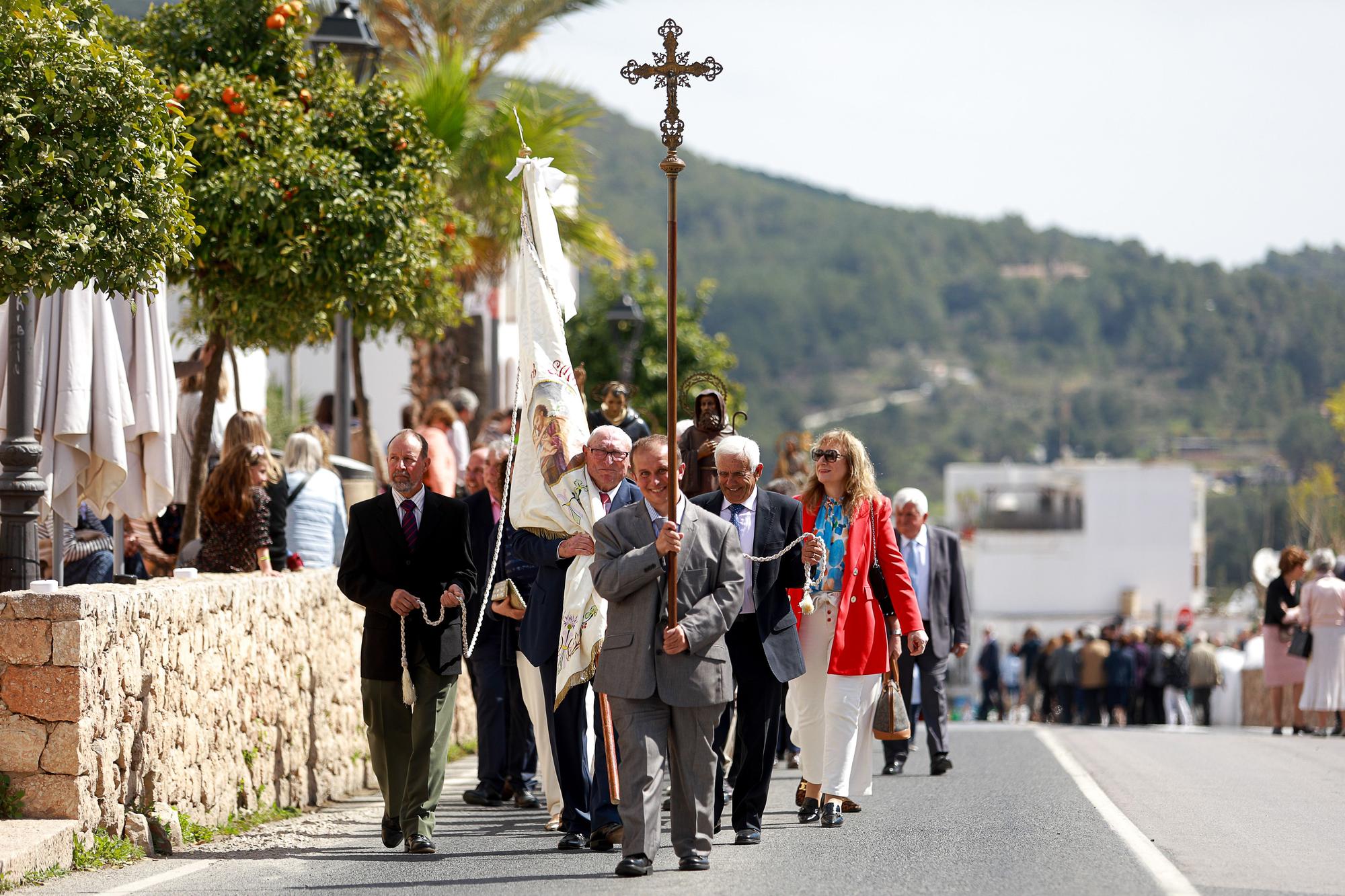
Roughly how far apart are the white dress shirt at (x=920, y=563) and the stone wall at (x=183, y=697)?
396 cm

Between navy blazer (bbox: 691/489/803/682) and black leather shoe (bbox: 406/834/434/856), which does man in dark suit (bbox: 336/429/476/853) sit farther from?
navy blazer (bbox: 691/489/803/682)

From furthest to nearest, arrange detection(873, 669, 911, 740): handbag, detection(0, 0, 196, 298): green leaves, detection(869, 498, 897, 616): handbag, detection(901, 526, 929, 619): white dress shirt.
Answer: detection(901, 526, 929, 619): white dress shirt < detection(873, 669, 911, 740): handbag < detection(869, 498, 897, 616): handbag < detection(0, 0, 196, 298): green leaves

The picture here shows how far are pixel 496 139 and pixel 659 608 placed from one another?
12.0m

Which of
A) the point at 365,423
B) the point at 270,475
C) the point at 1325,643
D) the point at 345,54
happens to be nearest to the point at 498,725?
the point at 270,475

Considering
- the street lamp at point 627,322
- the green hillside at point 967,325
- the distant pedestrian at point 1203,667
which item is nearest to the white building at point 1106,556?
the green hillside at point 967,325

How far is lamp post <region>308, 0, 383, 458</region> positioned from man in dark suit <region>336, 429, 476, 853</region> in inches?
192

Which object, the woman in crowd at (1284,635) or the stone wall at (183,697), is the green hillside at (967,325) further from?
the stone wall at (183,697)

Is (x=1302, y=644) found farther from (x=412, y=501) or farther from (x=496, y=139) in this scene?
(x=412, y=501)

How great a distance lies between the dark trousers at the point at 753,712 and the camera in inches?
367

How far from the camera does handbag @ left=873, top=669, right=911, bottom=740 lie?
1045 centimetres

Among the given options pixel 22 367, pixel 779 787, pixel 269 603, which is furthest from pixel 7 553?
pixel 779 787

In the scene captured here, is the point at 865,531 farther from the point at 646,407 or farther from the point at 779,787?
the point at 646,407

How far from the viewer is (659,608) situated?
27.5 feet

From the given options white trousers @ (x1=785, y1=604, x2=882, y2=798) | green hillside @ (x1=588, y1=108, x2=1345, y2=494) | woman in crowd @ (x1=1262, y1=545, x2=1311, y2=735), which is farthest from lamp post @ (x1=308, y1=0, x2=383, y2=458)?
green hillside @ (x1=588, y1=108, x2=1345, y2=494)
